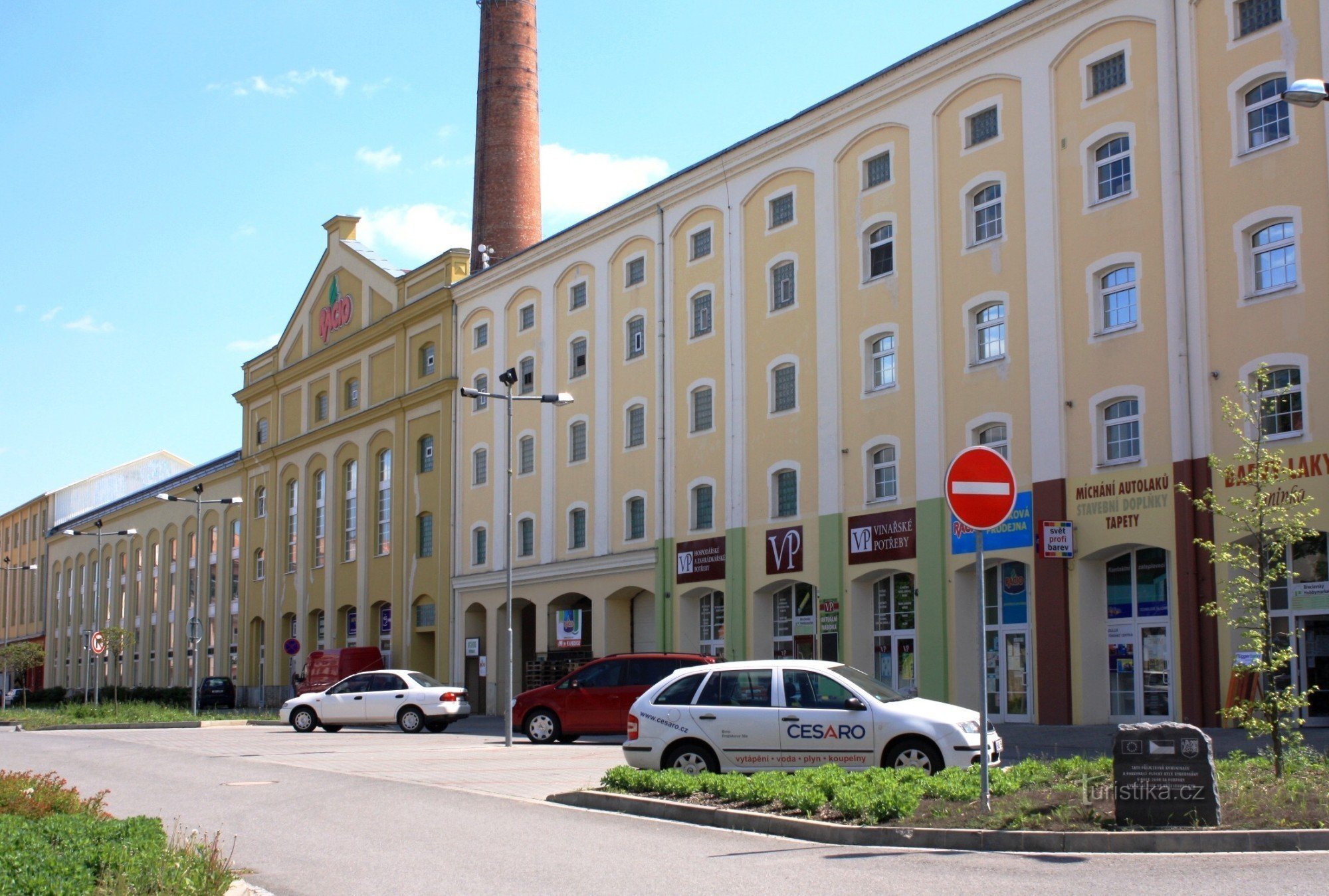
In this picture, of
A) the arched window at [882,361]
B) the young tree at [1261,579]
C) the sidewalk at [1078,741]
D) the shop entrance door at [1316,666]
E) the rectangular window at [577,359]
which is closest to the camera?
the young tree at [1261,579]

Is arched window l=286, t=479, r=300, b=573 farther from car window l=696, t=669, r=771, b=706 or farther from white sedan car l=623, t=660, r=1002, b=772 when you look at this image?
car window l=696, t=669, r=771, b=706

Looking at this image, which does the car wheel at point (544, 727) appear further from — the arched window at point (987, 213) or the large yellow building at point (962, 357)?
the arched window at point (987, 213)

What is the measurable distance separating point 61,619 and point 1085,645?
88.2 metres

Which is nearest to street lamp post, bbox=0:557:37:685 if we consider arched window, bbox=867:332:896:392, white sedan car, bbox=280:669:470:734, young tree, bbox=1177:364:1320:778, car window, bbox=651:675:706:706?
white sedan car, bbox=280:669:470:734

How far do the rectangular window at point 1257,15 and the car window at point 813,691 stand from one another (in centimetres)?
1698

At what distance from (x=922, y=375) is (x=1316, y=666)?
1078cm

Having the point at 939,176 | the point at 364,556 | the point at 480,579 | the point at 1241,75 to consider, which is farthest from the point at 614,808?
the point at 364,556

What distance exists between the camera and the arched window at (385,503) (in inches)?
2205

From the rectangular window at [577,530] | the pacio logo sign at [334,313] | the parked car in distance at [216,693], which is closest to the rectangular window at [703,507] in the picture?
the rectangular window at [577,530]

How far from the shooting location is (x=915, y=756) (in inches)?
621

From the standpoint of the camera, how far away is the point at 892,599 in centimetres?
3384

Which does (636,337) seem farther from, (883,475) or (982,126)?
(982,126)

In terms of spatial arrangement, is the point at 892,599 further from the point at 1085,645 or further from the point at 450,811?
the point at 450,811

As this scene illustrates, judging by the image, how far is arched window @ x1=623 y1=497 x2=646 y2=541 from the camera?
4228 cm
